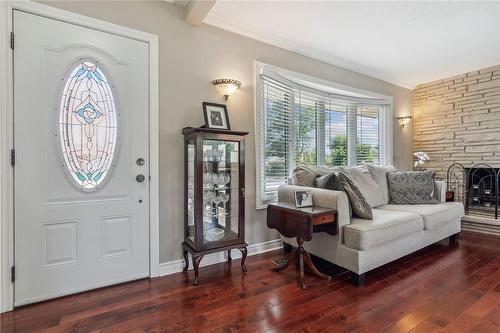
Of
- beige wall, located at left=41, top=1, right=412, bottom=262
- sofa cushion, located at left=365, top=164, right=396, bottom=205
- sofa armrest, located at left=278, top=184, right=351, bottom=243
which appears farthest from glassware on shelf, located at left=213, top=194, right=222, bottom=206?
sofa cushion, located at left=365, top=164, right=396, bottom=205

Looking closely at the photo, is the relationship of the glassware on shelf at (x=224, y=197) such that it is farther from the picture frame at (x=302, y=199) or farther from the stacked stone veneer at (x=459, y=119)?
the stacked stone veneer at (x=459, y=119)

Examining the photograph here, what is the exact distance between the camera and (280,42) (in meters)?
3.22

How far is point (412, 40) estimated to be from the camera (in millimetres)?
3264

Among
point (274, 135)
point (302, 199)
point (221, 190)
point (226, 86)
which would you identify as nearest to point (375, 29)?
point (274, 135)

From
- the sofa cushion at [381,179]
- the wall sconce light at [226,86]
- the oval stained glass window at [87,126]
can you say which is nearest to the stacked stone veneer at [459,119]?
the sofa cushion at [381,179]

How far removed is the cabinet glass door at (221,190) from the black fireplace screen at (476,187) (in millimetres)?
3538

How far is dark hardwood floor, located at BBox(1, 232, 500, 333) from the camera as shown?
172 centimetres

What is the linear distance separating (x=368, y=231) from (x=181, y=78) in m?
2.22

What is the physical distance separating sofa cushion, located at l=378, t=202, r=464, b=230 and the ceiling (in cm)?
204

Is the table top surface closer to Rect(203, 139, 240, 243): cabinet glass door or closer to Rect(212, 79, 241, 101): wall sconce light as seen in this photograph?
Rect(203, 139, 240, 243): cabinet glass door

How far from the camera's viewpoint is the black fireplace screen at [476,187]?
408 cm

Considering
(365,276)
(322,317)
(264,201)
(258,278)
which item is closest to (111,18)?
(264,201)

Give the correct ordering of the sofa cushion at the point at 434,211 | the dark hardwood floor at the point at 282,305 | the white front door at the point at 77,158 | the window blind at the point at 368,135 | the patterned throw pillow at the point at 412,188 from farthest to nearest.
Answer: the window blind at the point at 368,135 → the patterned throw pillow at the point at 412,188 → the sofa cushion at the point at 434,211 → the white front door at the point at 77,158 → the dark hardwood floor at the point at 282,305

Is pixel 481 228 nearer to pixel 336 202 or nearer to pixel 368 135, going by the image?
pixel 368 135
